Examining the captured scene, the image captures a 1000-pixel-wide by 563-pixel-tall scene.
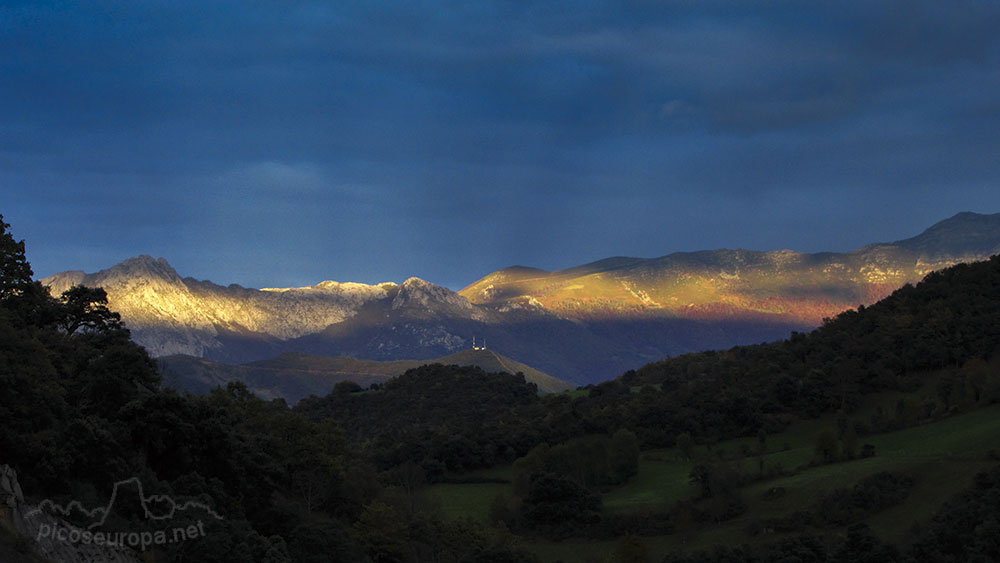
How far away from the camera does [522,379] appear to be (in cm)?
17438

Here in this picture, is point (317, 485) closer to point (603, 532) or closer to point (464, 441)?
point (603, 532)

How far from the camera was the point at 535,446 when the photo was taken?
111000 millimetres

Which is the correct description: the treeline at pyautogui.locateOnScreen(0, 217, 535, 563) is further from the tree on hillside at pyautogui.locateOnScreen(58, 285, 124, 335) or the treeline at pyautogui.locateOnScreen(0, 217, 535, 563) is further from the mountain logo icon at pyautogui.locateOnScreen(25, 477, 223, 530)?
the mountain logo icon at pyautogui.locateOnScreen(25, 477, 223, 530)

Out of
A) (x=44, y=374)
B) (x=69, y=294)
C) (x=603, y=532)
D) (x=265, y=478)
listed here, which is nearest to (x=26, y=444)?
(x=44, y=374)

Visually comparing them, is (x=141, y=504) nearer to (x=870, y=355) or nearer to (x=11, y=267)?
(x=11, y=267)

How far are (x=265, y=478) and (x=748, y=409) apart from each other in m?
68.7

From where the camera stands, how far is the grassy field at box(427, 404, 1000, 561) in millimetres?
68812

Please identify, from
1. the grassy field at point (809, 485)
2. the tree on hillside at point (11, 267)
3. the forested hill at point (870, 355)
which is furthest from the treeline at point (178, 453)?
the forested hill at point (870, 355)
